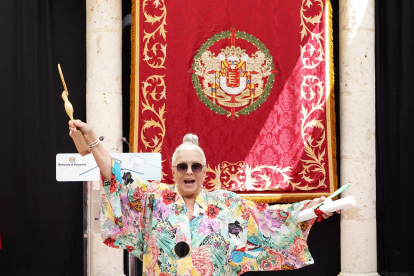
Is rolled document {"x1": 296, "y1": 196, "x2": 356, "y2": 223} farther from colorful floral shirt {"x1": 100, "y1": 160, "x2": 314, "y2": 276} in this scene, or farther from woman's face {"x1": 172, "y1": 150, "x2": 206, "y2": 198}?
woman's face {"x1": 172, "y1": 150, "x2": 206, "y2": 198}

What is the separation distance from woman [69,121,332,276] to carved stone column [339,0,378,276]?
3.09 meters

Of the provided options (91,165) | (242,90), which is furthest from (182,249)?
(242,90)

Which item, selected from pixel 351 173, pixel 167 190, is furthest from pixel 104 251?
pixel 167 190

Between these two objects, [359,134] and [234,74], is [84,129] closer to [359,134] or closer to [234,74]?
[234,74]

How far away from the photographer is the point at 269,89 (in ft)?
19.3

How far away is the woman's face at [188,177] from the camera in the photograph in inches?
108

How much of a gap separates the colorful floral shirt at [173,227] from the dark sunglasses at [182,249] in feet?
0.04

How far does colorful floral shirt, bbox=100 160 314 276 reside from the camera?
2.61m

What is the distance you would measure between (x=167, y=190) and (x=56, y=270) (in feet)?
12.6

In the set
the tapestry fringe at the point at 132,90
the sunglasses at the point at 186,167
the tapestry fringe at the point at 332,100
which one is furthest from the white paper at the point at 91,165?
the tapestry fringe at the point at 332,100

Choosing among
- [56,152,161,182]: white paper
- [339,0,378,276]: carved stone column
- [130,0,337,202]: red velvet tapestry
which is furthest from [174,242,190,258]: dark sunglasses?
[339,0,378,276]: carved stone column

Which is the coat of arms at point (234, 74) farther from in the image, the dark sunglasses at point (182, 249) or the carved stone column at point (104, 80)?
the dark sunglasses at point (182, 249)

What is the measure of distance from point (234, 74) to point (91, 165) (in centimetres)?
199
